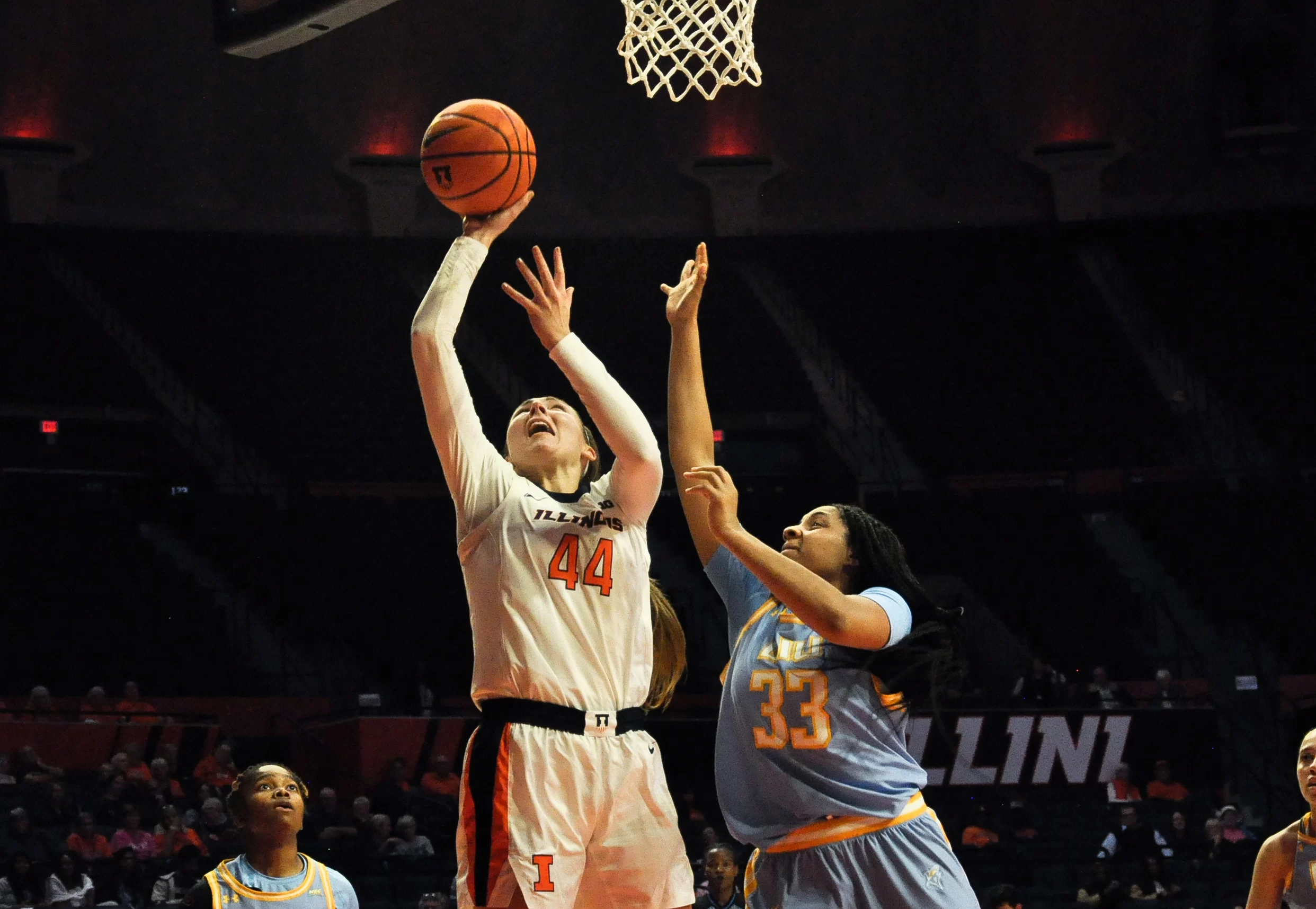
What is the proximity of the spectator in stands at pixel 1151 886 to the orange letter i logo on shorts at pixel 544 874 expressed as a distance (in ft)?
28.5

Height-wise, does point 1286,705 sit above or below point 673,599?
below

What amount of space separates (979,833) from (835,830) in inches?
393

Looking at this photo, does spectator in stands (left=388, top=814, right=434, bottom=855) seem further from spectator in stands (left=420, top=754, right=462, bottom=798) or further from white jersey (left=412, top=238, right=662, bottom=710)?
white jersey (left=412, top=238, right=662, bottom=710)

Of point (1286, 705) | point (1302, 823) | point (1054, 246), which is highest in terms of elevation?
point (1054, 246)

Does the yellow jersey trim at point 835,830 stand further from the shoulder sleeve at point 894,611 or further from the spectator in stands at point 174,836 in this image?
the spectator in stands at point 174,836

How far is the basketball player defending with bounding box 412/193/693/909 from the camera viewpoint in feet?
12.3

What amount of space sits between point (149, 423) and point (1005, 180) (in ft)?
37.7

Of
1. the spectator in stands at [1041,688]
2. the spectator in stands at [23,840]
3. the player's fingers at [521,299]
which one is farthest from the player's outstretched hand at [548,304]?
the spectator in stands at [1041,688]

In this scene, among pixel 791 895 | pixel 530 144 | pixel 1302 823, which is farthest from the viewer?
pixel 1302 823

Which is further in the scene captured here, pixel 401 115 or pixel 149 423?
pixel 149 423

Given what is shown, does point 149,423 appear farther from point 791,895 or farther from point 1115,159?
point 791,895

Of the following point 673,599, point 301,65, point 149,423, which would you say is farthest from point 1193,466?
point 149,423

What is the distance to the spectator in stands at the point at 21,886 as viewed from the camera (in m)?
10.2

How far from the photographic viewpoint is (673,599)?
747 inches
